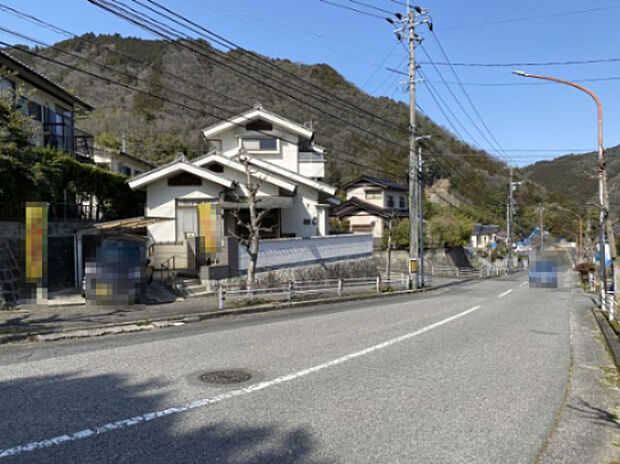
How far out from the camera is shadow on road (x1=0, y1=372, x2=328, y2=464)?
13.0ft

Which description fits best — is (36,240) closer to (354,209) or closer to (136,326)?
(136,326)

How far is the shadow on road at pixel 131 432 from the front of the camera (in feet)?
13.0

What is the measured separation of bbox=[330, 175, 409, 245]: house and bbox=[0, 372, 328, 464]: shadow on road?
90.1ft

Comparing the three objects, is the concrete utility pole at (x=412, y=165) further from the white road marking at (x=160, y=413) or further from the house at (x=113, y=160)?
the house at (x=113, y=160)

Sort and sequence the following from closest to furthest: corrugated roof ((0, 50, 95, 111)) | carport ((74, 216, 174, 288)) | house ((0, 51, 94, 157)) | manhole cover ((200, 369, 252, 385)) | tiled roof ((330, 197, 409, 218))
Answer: manhole cover ((200, 369, 252, 385)), carport ((74, 216, 174, 288)), corrugated roof ((0, 50, 95, 111)), house ((0, 51, 94, 157)), tiled roof ((330, 197, 409, 218))

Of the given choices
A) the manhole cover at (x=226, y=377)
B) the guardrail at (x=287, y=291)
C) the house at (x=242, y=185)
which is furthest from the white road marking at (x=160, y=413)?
the house at (x=242, y=185)

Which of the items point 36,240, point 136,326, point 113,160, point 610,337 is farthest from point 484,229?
point 136,326

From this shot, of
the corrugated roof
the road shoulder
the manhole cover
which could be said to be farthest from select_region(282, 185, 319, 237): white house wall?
the manhole cover

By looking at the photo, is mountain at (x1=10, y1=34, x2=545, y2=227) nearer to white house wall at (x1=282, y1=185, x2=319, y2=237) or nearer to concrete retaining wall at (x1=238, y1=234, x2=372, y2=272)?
white house wall at (x1=282, y1=185, x2=319, y2=237)

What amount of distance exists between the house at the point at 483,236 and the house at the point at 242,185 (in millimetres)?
40936

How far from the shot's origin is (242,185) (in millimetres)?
22266

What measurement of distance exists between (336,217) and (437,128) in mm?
70547

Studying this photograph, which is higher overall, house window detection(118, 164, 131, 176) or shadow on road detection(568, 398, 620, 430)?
house window detection(118, 164, 131, 176)

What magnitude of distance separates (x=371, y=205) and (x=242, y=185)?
19168 millimetres
